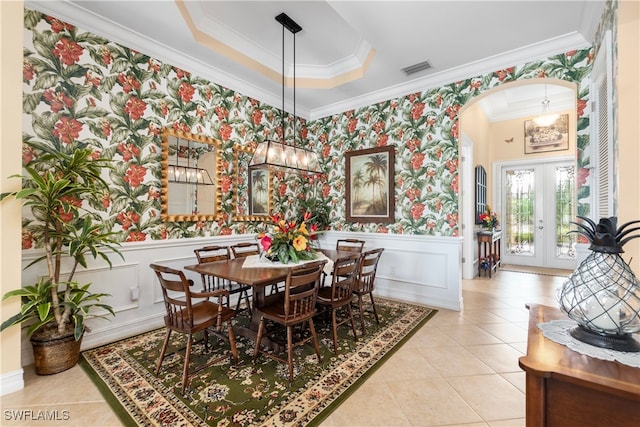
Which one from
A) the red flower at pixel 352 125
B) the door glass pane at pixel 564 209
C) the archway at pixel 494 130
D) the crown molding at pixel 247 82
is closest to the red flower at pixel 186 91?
the crown molding at pixel 247 82

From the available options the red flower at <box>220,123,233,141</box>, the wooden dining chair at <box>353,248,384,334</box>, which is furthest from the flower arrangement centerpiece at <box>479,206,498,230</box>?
the red flower at <box>220,123,233,141</box>

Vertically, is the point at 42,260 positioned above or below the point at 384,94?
below

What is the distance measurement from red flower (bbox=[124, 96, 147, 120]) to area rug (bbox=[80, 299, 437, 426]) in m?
2.33

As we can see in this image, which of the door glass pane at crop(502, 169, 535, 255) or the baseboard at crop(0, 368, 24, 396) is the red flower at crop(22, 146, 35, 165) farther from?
the door glass pane at crop(502, 169, 535, 255)

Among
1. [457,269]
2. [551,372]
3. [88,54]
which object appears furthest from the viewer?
[457,269]

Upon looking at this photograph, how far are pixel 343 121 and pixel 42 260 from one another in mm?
4220

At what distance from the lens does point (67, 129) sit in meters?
2.62

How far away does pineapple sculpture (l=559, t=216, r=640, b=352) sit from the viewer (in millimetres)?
900

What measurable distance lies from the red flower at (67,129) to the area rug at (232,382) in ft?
6.49

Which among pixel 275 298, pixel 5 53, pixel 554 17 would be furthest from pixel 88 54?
pixel 554 17

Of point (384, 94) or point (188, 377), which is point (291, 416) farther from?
point (384, 94)

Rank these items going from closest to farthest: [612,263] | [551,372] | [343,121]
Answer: [551,372], [612,263], [343,121]

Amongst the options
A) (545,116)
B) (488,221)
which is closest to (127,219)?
(488,221)

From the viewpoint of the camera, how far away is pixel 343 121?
489 centimetres
